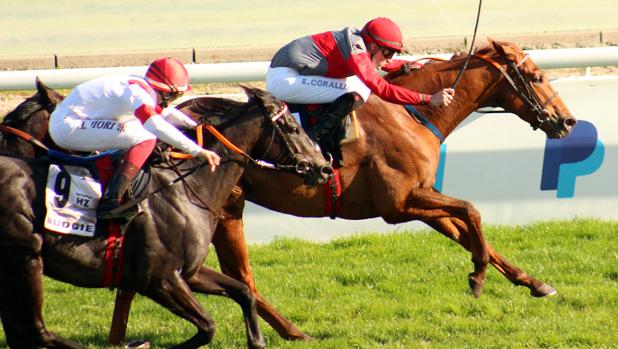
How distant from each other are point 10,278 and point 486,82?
374cm

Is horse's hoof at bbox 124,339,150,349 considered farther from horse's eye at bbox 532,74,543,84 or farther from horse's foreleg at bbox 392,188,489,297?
horse's eye at bbox 532,74,543,84

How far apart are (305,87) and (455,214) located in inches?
53.8

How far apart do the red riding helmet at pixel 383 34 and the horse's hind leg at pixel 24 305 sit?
278cm

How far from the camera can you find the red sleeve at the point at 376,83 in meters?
8.92

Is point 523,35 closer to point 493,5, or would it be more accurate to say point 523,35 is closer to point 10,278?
point 493,5

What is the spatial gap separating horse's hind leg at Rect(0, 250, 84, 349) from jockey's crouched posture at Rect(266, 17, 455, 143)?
7.35ft

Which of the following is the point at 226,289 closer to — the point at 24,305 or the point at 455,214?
the point at 24,305

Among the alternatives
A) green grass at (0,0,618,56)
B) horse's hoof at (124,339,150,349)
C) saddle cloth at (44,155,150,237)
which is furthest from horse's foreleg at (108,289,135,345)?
green grass at (0,0,618,56)

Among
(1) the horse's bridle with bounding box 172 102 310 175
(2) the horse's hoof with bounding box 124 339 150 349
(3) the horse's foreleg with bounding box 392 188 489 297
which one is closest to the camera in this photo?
(1) the horse's bridle with bounding box 172 102 310 175

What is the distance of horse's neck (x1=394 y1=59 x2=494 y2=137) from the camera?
31.6 ft

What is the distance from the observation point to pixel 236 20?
60.5 ft

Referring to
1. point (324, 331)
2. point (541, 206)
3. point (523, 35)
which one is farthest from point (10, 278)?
point (523, 35)

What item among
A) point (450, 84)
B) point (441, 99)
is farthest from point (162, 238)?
point (450, 84)

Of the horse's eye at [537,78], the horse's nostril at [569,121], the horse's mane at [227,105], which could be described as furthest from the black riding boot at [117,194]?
the horse's nostril at [569,121]
